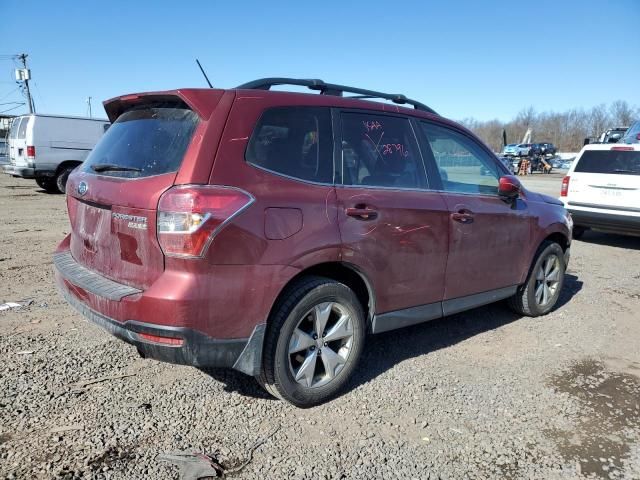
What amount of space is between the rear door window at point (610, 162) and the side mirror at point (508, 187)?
5.46 meters

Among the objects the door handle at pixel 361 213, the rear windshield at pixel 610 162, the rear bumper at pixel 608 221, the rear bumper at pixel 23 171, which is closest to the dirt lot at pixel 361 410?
the door handle at pixel 361 213

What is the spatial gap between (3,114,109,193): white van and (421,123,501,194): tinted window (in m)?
11.4

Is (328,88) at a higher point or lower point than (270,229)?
higher

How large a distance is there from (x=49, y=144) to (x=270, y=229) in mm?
13177

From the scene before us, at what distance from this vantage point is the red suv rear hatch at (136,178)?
2.62 meters

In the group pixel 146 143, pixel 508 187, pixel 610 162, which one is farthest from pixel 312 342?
pixel 610 162

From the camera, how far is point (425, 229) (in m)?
3.54

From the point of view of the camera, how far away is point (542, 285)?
5035mm

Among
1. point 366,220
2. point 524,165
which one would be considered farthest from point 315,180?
point 524,165

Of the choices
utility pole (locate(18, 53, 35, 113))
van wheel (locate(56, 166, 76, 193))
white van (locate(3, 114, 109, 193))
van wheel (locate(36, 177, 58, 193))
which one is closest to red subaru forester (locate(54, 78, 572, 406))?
white van (locate(3, 114, 109, 193))

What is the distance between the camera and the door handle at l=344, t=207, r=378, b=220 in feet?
10.1

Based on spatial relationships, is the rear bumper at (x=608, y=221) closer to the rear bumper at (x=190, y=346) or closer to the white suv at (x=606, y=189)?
the white suv at (x=606, y=189)

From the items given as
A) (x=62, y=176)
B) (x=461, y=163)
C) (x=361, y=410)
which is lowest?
(x=361, y=410)

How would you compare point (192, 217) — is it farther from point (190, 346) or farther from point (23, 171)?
point (23, 171)
